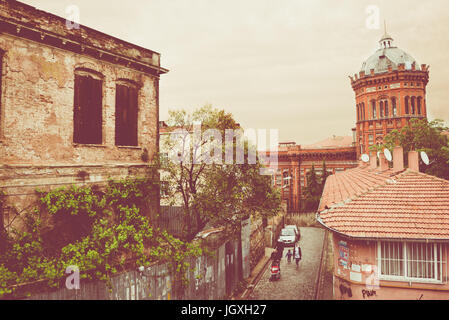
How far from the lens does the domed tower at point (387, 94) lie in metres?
42.8

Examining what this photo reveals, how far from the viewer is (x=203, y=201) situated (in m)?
12.2

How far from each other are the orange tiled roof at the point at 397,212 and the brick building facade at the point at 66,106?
8321mm

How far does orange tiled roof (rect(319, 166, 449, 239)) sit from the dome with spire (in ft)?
126

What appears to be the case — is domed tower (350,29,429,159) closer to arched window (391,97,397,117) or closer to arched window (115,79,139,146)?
arched window (391,97,397,117)

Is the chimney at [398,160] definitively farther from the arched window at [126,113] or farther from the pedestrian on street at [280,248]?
the arched window at [126,113]

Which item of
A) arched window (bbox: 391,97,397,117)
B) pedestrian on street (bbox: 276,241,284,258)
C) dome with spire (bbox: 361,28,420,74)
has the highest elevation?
dome with spire (bbox: 361,28,420,74)

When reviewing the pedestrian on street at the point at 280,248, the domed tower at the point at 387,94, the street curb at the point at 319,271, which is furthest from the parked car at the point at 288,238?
the domed tower at the point at 387,94

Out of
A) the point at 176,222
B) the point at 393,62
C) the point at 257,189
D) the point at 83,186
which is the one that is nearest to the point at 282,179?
the point at 393,62

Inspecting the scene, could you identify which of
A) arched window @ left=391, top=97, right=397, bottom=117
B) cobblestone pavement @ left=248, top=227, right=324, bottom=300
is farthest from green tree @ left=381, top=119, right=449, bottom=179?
arched window @ left=391, top=97, right=397, bottom=117

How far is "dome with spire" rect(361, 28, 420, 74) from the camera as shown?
43.7 m

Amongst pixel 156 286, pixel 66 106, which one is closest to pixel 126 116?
pixel 66 106

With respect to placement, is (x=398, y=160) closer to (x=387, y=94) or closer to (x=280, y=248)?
(x=280, y=248)

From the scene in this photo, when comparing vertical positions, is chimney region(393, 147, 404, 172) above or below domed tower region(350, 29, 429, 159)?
below
